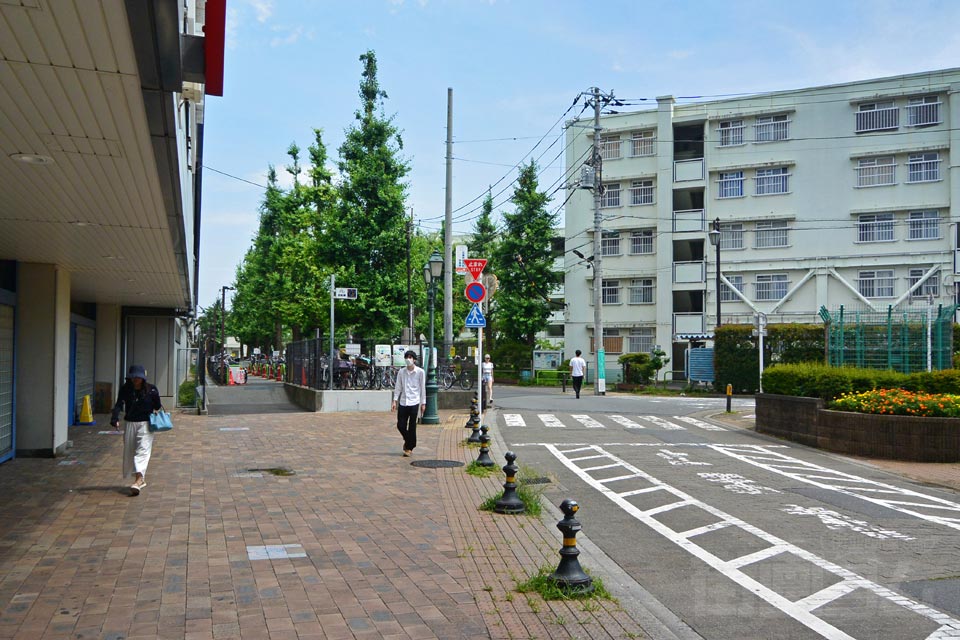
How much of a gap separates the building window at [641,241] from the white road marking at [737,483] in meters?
33.6

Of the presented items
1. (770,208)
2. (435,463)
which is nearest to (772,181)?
(770,208)

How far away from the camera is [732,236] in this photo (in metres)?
42.1

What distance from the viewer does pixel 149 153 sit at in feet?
20.6

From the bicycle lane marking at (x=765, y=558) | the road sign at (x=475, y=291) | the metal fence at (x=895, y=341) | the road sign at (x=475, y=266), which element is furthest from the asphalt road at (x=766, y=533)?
the metal fence at (x=895, y=341)

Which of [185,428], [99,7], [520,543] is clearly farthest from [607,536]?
[185,428]

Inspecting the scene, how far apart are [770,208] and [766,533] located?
36.2 m

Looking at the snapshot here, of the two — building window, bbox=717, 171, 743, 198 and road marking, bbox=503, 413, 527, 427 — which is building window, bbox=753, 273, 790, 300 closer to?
building window, bbox=717, 171, 743, 198

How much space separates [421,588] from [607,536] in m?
2.63

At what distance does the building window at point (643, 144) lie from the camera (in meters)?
43.8

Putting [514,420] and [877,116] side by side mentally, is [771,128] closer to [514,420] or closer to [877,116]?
[877,116]

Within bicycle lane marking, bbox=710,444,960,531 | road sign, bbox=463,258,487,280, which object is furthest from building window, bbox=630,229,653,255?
bicycle lane marking, bbox=710,444,960,531

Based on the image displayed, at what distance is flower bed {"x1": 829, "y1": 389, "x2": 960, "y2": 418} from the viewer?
1373 centimetres

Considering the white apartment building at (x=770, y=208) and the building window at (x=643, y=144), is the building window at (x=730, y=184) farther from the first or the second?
the building window at (x=643, y=144)

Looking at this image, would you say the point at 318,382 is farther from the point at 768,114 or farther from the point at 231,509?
the point at 768,114
